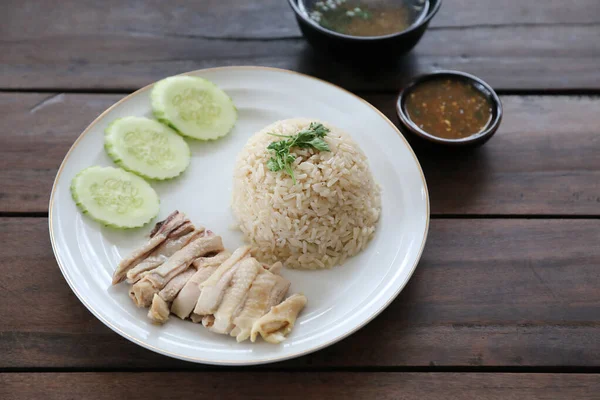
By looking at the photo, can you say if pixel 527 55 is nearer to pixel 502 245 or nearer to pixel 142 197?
pixel 502 245

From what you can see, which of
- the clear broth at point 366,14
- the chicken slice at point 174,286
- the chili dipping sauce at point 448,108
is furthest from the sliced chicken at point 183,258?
the clear broth at point 366,14

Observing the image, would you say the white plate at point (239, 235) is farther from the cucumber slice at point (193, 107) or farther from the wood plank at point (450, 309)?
the wood plank at point (450, 309)

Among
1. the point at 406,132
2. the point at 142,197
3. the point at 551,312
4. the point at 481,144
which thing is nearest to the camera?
the point at 551,312

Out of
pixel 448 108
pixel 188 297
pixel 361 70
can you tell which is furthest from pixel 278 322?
pixel 361 70

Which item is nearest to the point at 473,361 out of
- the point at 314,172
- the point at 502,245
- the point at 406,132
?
the point at 502,245

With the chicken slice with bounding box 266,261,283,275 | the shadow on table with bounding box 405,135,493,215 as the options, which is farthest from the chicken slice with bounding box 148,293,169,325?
the shadow on table with bounding box 405,135,493,215
